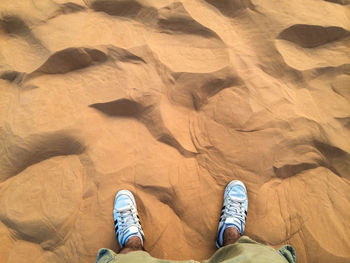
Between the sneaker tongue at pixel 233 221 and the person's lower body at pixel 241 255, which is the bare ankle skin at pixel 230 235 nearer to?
the sneaker tongue at pixel 233 221

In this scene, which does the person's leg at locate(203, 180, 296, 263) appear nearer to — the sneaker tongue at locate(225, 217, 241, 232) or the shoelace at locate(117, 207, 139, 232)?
the sneaker tongue at locate(225, 217, 241, 232)

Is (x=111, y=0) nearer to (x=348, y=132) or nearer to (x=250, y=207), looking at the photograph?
(x=250, y=207)

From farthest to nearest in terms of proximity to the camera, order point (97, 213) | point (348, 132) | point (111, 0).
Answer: point (111, 0) < point (348, 132) < point (97, 213)

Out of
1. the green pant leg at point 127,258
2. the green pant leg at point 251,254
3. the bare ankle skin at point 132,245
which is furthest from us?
the bare ankle skin at point 132,245

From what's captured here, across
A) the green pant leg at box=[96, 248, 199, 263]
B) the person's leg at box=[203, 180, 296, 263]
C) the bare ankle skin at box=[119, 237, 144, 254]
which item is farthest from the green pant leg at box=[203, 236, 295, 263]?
the bare ankle skin at box=[119, 237, 144, 254]

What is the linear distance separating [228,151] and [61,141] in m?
0.85

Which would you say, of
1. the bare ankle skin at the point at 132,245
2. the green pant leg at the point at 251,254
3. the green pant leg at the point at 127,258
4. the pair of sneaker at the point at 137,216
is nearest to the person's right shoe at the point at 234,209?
the pair of sneaker at the point at 137,216

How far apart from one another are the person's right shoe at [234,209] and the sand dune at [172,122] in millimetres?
38

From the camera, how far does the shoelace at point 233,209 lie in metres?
1.13

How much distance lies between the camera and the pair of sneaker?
111 centimetres

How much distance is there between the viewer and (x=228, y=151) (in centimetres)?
123

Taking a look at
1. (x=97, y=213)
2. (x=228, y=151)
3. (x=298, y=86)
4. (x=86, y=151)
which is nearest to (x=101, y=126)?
(x=86, y=151)

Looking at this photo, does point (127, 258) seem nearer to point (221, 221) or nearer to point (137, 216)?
point (137, 216)

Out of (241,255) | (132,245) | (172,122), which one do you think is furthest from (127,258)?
(172,122)
